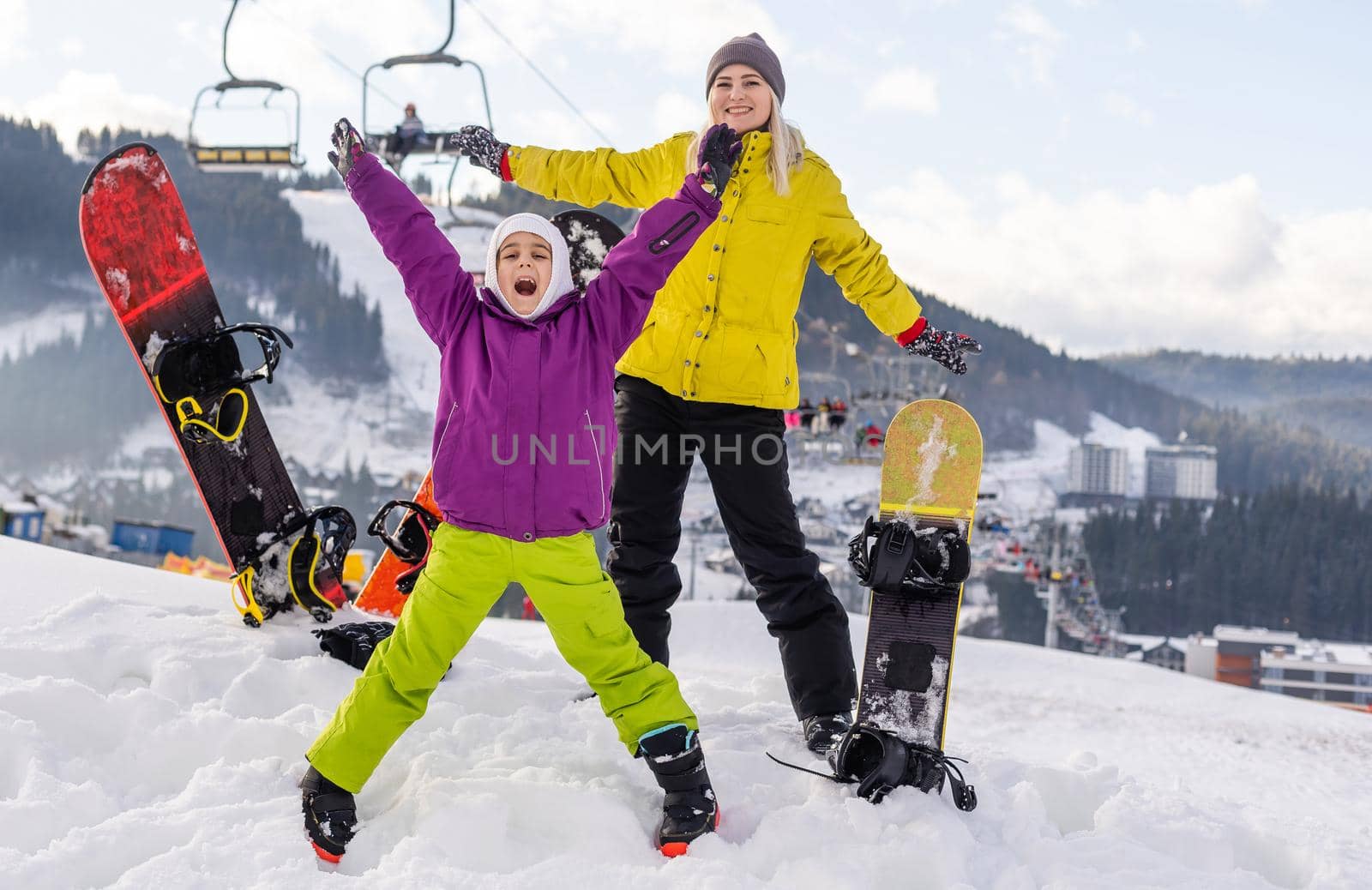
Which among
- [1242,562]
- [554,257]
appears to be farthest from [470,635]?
[1242,562]

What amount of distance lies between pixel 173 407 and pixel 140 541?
2916 centimetres

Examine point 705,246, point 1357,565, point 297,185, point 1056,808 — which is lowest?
point 1357,565

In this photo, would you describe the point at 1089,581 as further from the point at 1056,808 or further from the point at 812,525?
the point at 1056,808

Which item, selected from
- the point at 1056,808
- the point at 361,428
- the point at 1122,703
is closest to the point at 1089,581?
the point at 1122,703

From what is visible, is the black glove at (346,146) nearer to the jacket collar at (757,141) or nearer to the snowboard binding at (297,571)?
the jacket collar at (757,141)

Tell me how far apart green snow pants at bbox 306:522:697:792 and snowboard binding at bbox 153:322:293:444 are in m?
1.40

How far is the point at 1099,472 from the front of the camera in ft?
282

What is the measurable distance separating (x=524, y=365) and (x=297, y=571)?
159cm

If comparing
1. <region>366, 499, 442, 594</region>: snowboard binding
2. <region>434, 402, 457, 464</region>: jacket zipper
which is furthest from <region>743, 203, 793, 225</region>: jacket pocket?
<region>366, 499, 442, 594</region>: snowboard binding

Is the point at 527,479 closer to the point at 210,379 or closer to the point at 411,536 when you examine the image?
the point at 411,536

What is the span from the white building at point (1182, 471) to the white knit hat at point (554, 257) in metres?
88.6

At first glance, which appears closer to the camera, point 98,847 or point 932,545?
point 98,847

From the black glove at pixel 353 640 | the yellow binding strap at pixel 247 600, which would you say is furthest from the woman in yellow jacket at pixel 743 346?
the yellow binding strap at pixel 247 600

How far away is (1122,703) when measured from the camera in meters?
5.36
